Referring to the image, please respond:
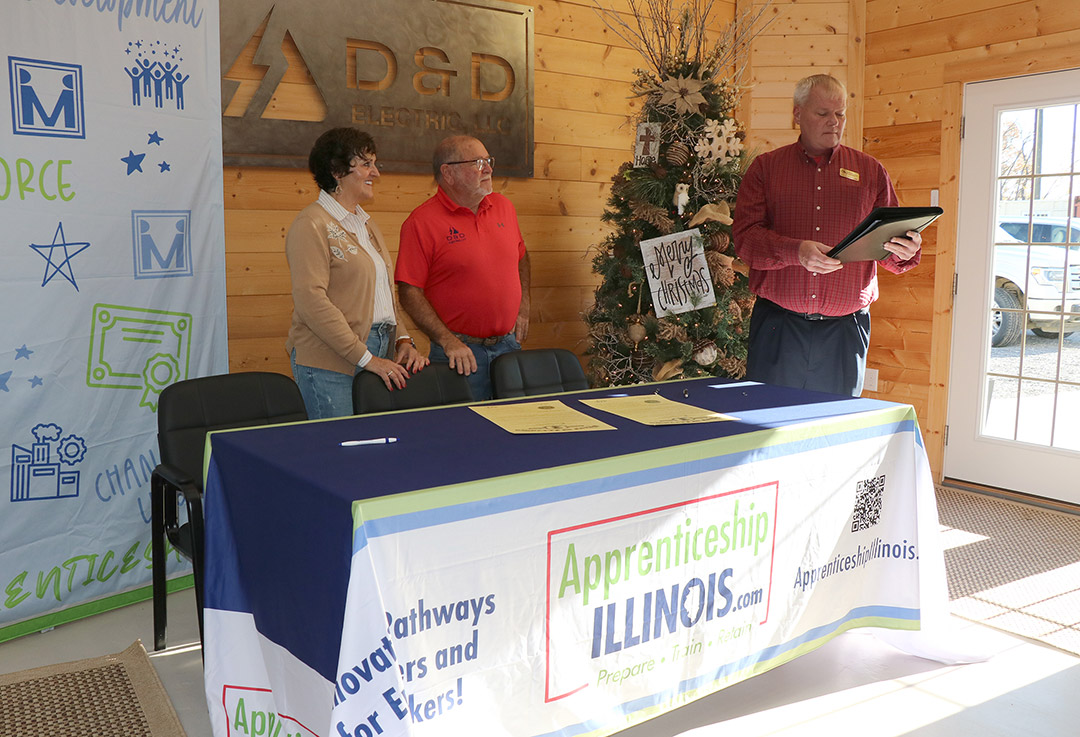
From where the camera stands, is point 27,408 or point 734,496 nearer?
point 734,496

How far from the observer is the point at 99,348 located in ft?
9.43

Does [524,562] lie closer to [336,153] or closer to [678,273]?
[336,153]

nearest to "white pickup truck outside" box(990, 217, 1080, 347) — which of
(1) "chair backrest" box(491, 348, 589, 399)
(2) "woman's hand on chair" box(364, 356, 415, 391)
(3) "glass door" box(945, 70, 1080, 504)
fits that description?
(3) "glass door" box(945, 70, 1080, 504)

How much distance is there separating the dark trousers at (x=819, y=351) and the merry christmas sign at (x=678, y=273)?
0.67m

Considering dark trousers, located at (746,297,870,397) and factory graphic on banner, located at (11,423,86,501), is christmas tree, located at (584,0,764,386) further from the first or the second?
factory graphic on banner, located at (11,423,86,501)

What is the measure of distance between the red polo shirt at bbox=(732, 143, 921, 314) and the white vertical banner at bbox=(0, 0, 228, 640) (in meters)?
1.90

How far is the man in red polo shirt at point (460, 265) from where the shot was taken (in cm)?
336

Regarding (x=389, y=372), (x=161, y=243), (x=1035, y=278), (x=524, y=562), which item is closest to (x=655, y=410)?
(x=524, y=562)

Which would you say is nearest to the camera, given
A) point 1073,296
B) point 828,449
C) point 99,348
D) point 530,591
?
point 530,591

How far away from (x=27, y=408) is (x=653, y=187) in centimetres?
252

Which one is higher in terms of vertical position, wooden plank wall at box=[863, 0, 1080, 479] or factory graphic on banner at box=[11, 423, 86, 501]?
wooden plank wall at box=[863, 0, 1080, 479]

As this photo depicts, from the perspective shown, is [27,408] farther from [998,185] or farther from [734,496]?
[998,185]

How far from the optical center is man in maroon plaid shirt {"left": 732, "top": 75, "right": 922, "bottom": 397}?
3.15 metres

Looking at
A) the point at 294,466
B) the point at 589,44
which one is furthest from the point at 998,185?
the point at 294,466
